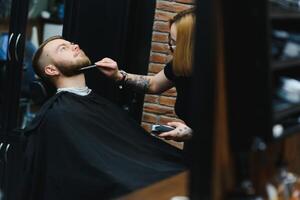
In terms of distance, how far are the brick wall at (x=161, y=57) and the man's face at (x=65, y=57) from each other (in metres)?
1.00

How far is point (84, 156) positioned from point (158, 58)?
1.49 metres

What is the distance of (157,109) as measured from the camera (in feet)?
13.3

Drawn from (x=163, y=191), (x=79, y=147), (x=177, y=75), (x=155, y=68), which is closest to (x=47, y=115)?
(x=79, y=147)

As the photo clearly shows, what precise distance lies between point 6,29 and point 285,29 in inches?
112

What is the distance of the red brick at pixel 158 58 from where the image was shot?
3.97 meters

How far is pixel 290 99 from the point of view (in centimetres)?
160

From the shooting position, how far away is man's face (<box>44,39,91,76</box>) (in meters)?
3.00

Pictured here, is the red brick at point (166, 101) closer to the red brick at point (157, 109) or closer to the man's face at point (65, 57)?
the red brick at point (157, 109)

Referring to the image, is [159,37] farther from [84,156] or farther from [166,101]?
[84,156]

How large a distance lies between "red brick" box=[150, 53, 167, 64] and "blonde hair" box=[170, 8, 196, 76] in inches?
41.3

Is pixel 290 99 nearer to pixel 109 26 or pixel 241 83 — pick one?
pixel 241 83

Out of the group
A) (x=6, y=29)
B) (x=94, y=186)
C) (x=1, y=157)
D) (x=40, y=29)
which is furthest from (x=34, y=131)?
(x=40, y=29)

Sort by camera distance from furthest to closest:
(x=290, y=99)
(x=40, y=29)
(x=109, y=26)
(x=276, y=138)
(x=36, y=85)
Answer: (x=40, y=29), (x=36, y=85), (x=109, y=26), (x=290, y=99), (x=276, y=138)

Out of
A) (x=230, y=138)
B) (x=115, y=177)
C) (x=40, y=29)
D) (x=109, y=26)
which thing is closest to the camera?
(x=230, y=138)
